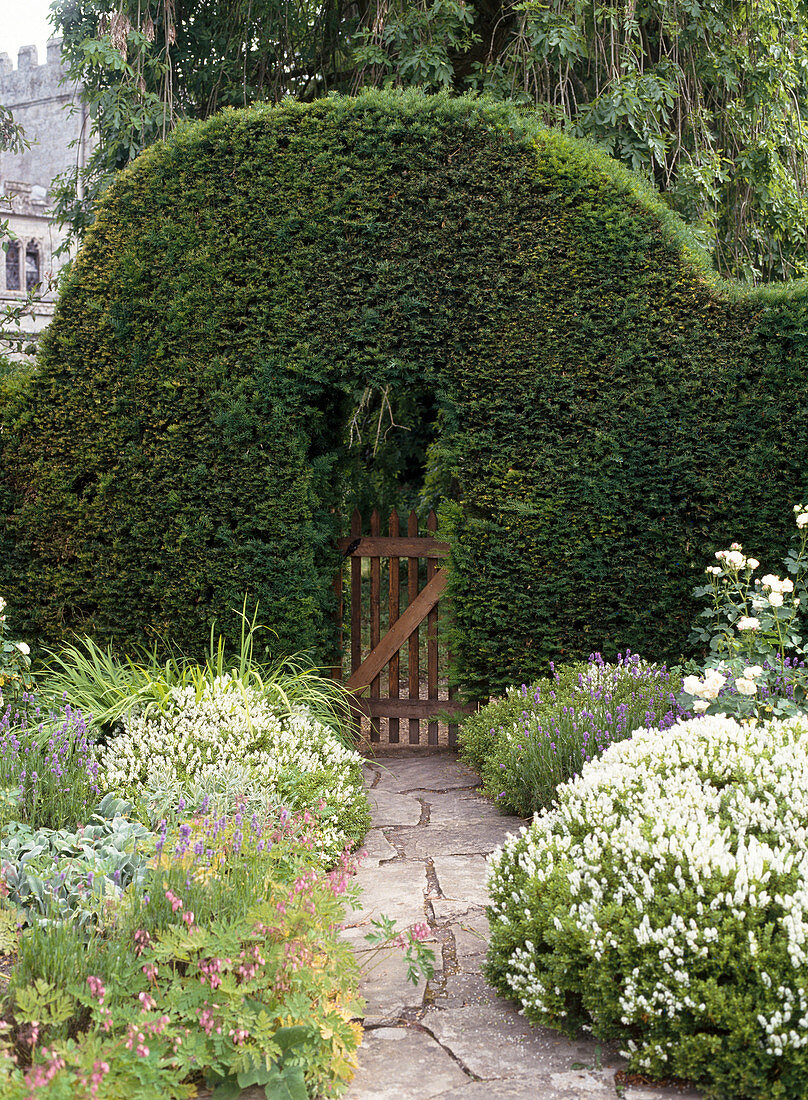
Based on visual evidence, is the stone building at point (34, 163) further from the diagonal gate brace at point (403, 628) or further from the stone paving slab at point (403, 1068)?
the stone paving slab at point (403, 1068)

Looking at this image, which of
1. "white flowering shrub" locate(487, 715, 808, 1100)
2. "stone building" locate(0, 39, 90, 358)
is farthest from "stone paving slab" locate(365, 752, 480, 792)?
"stone building" locate(0, 39, 90, 358)

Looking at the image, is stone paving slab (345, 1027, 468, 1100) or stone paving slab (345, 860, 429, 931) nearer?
stone paving slab (345, 1027, 468, 1100)

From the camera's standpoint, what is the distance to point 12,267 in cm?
2625

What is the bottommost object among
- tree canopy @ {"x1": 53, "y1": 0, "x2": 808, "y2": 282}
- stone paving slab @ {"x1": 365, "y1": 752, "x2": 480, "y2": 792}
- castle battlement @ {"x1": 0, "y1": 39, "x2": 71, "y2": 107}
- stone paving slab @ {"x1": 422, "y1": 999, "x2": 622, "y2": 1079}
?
stone paving slab @ {"x1": 422, "y1": 999, "x2": 622, "y2": 1079}

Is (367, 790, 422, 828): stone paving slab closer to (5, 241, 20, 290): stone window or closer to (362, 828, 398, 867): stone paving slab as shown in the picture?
(362, 828, 398, 867): stone paving slab

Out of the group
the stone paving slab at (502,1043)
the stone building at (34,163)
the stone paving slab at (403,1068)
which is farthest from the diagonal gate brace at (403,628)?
the stone building at (34,163)

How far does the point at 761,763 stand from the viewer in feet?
10.7

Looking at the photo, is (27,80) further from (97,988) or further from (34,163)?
(97,988)

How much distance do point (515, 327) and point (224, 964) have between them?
442cm

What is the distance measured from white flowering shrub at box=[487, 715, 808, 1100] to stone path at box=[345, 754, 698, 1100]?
0.32ft

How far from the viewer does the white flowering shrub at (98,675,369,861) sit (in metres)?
4.07

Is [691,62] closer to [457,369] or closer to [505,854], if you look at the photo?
[457,369]

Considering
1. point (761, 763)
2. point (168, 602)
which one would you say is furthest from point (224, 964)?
point (168, 602)

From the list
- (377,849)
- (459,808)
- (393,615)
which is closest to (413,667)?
(393,615)
